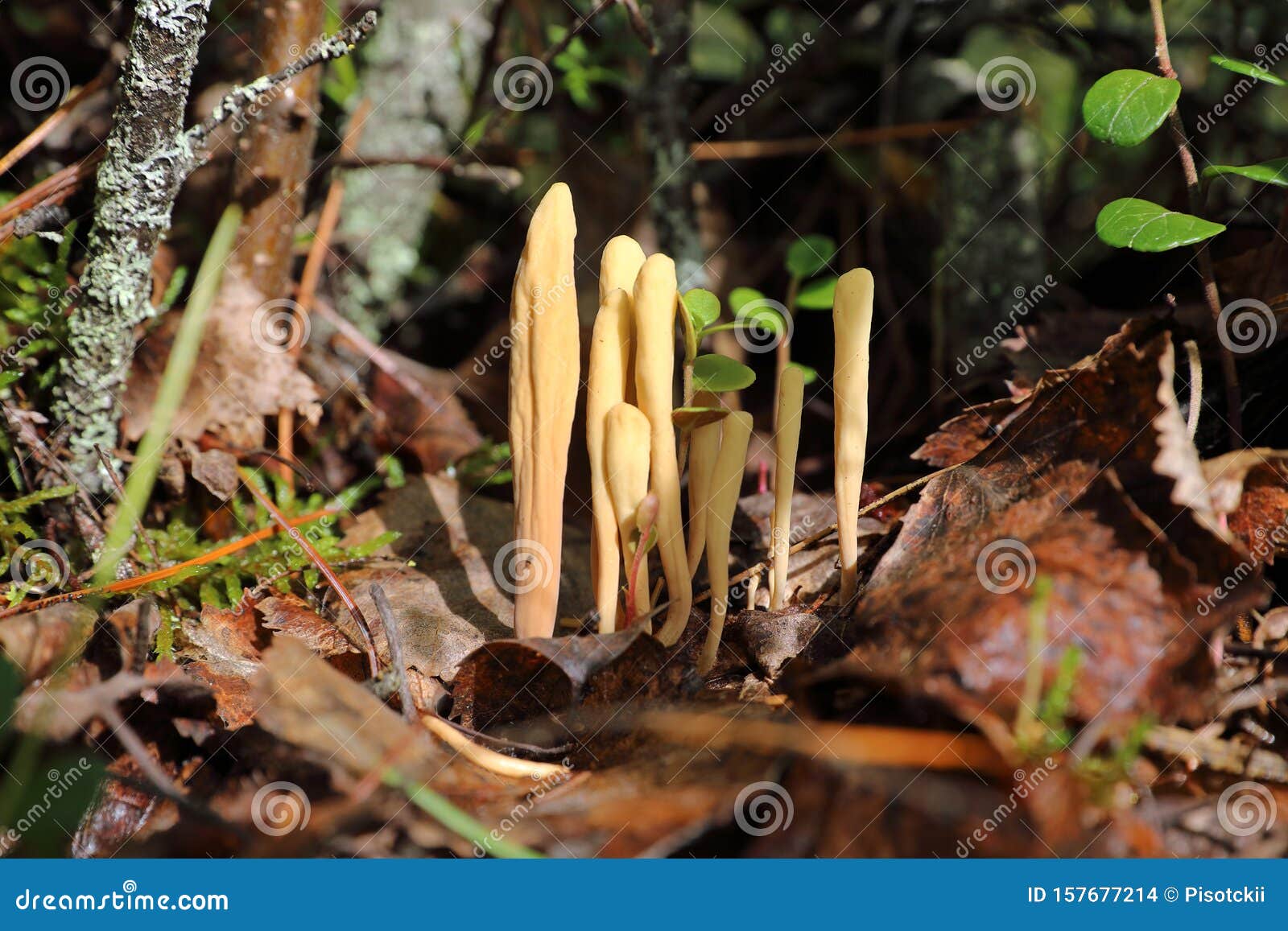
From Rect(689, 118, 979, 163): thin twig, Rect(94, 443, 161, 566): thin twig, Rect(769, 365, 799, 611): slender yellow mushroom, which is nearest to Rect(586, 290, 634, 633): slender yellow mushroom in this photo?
Rect(769, 365, 799, 611): slender yellow mushroom

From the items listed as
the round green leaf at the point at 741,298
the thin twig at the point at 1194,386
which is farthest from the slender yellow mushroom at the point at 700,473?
the thin twig at the point at 1194,386

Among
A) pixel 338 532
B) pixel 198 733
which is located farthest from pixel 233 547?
pixel 198 733

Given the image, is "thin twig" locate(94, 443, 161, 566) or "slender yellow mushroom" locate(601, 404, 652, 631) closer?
"slender yellow mushroom" locate(601, 404, 652, 631)

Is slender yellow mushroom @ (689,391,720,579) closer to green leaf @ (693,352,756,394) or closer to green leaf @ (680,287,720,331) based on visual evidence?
green leaf @ (693,352,756,394)

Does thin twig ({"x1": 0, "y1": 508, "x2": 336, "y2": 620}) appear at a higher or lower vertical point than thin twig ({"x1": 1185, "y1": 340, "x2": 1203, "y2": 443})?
lower

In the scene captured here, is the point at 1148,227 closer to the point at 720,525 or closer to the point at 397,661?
the point at 720,525

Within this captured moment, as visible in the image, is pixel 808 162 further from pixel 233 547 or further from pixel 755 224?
pixel 233 547

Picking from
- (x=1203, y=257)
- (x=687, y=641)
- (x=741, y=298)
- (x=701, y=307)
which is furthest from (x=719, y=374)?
(x=1203, y=257)

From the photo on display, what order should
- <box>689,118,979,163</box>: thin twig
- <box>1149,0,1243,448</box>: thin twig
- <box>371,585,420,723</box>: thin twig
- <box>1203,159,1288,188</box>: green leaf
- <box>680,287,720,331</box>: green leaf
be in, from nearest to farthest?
<box>371,585,420,723</box>: thin twig
<box>1203,159,1288,188</box>: green leaf
<box>1149,0,1243,448</box>: thin twig
<box>680,287,720,331</box>: green leaf
<box>689,118,979,163</box>: thin twig
